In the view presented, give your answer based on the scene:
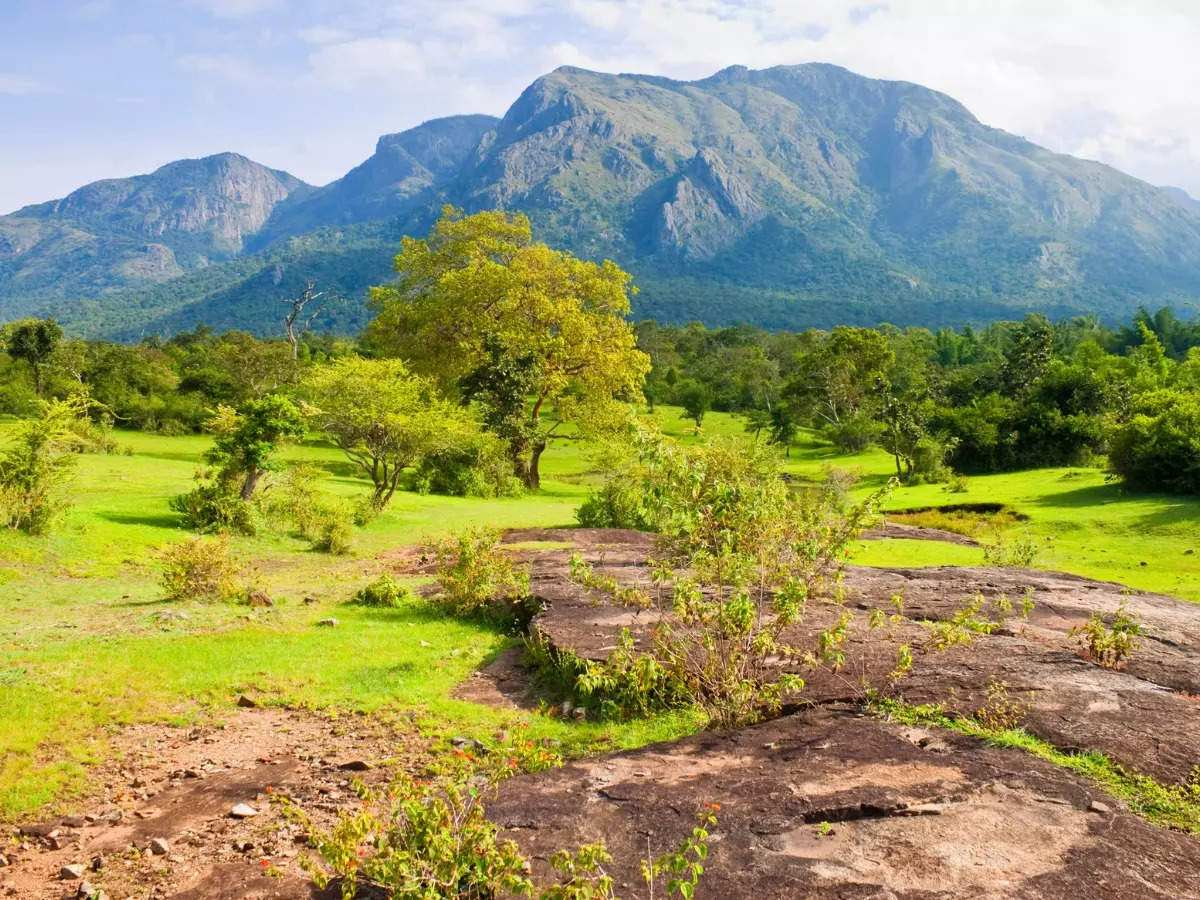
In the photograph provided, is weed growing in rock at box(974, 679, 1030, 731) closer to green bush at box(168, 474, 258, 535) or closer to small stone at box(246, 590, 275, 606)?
small stone at box(246, 590, 275, 606)

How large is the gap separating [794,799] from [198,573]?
13.1m

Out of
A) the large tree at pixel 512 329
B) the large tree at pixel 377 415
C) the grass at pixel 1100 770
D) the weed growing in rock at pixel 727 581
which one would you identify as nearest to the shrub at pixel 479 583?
the weed growing in rock at pixel 727 581

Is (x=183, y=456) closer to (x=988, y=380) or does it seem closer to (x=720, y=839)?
(x=720, y=839)

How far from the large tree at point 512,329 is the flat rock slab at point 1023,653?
22526 mm

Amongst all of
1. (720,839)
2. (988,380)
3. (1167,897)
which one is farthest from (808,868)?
(988,380)

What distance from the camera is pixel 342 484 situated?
3616 cm

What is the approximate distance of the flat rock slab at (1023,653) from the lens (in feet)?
27.3

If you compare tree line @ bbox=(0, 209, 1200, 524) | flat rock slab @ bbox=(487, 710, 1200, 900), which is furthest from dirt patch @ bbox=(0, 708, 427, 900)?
tree line @ bbox=(0, 209, 1200, 524)

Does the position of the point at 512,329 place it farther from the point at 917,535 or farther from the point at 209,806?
the point at 209,806

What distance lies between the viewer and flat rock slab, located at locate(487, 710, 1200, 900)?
5.72 m

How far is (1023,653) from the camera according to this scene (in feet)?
35.6

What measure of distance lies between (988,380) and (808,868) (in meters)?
65.3

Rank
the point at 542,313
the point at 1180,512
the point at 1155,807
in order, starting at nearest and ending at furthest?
the point at 1155,807 → the point at 1180,512 → the point at 542,313

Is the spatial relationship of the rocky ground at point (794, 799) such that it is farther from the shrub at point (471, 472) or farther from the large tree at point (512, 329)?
the large tree at point (512, 329)
